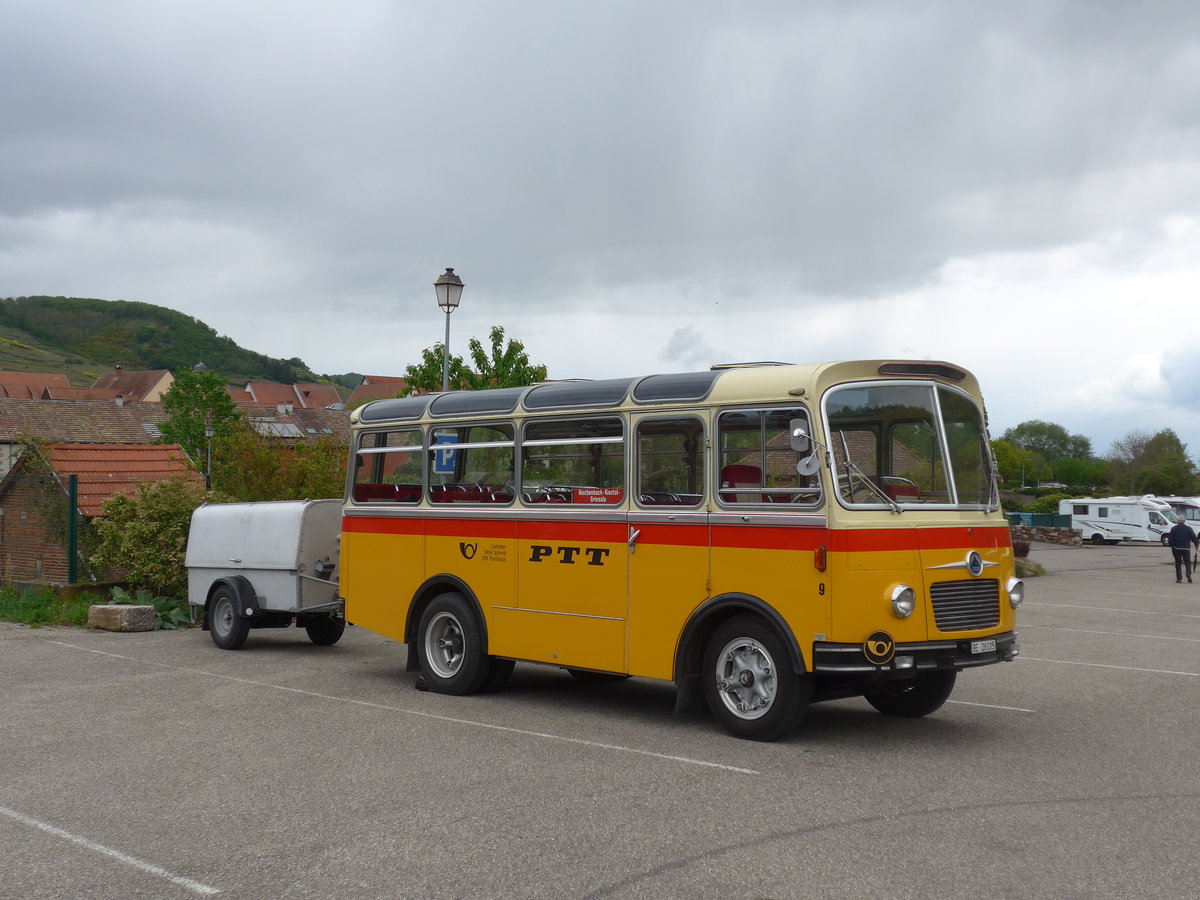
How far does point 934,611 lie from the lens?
27.2 ft

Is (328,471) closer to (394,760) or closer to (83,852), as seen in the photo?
(394,760)

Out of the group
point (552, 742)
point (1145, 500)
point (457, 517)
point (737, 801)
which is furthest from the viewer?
point (1145, 500)

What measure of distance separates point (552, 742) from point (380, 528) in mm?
4030

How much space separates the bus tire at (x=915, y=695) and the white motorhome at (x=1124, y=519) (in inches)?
2107

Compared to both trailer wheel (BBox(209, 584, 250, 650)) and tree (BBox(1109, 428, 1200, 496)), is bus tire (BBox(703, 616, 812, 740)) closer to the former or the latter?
trailer wheel (BBox(209, 584, 250, 650))

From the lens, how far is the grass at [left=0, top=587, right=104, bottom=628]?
679 inches

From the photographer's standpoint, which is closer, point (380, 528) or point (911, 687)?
point (911, 687)

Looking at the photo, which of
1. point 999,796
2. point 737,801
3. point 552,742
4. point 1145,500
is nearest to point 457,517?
point 552,742

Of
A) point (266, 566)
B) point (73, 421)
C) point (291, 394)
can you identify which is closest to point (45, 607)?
point (266, 566)

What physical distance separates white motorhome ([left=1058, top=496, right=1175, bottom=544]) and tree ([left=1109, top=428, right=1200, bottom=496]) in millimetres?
36251

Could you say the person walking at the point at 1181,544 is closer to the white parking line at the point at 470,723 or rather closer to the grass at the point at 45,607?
the grass at the point at 45,607

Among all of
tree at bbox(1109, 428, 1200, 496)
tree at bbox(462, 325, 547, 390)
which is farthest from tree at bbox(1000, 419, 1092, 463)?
tree at bbox(462, 325, 547, 390)

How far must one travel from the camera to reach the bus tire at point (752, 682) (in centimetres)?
841

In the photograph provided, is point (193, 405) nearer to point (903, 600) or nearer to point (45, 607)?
point (45, 607)
